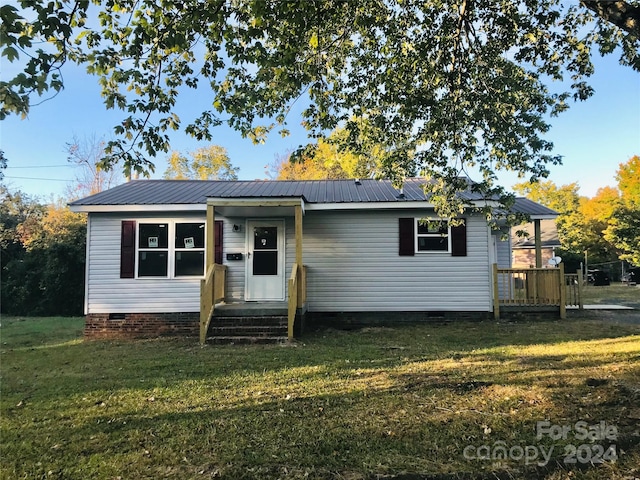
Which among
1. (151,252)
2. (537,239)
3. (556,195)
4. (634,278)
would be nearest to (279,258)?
(151,252)

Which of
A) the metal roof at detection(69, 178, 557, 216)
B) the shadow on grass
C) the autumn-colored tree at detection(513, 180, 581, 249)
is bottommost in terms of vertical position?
the shadow on grass

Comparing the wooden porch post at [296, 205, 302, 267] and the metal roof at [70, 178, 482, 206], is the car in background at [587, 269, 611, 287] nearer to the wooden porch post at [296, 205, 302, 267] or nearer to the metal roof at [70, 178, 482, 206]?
the metal roof at [70, 178, 482, 206]

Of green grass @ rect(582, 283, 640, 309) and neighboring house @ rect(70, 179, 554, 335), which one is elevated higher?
neighboring house @ rect(70, 179, 554, 335)

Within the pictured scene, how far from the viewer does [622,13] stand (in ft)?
13.2

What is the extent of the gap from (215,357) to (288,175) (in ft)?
86.5

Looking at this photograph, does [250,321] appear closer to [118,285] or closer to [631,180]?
[118,285]

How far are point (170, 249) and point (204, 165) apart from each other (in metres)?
26.1

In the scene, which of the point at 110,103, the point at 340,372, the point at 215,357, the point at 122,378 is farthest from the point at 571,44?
the point at 122,378

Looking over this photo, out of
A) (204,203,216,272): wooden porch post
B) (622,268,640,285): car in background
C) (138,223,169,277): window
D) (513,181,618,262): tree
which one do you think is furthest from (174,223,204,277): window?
(513,181,618,262): tree

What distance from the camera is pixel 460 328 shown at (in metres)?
9.16

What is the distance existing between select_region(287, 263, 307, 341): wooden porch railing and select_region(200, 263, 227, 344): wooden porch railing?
5.19 ft

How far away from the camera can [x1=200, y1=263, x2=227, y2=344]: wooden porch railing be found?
8.14 meters

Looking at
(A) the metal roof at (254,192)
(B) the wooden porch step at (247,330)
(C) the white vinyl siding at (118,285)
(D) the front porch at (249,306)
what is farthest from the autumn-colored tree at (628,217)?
(C) the white vinyl siding at (118,285)

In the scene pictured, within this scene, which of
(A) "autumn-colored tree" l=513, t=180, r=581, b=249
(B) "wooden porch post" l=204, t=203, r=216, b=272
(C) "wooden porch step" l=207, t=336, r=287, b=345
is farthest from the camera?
(A) "autumn-colored tree" l=513, t=180, r=581, b=249
